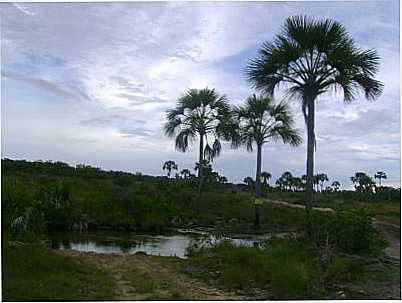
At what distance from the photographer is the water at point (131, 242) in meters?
11.2

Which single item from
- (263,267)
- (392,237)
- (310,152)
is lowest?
(263,267)

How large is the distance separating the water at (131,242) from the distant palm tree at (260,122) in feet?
11.9

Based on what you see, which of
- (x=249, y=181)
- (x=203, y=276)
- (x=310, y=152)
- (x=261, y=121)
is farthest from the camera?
(x=249, y=181)

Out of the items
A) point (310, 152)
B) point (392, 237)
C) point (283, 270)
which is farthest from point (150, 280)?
point (392, 237)

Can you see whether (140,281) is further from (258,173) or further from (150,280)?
(258,173)

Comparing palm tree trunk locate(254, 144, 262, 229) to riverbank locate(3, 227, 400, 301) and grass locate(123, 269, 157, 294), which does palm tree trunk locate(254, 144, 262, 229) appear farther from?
grass locate(123, 269, 157, 294)

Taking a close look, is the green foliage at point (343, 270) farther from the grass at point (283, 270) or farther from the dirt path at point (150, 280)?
the dirt path at point (150, 280)

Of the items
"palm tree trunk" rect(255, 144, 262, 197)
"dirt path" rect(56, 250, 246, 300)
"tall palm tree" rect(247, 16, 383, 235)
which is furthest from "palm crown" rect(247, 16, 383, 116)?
"palm tree trunk" rect(255, 144, 262, 197)

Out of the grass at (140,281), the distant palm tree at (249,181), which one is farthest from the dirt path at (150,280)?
the distant palm tree at (249,181)

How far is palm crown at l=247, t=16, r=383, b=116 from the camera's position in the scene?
9.52 m

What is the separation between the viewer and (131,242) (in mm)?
12828

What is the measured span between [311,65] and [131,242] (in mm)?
6066

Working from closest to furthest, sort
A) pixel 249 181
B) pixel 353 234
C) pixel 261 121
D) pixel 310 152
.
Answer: pixel 353 234 → pixel 310 152 → pixel 261 121 → pixel 249 181

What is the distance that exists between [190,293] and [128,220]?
381 inches
